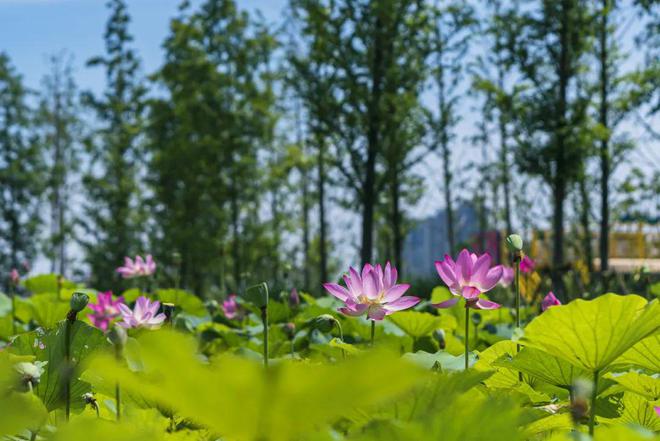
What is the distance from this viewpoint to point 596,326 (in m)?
0.81

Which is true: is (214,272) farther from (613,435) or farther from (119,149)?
(613,435)

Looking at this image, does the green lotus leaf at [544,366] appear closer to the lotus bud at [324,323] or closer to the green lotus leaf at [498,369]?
the green lotus leaf at [498,369]

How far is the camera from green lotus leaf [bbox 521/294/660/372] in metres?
0.79

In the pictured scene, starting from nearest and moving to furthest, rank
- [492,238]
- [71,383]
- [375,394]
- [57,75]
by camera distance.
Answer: [375,394]
[71,383]
[492,238]
[57,75]

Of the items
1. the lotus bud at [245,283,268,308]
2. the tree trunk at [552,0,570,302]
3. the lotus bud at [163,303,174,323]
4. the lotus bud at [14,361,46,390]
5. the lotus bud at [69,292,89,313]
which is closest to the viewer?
the lotus bud at [14,361,46,390]

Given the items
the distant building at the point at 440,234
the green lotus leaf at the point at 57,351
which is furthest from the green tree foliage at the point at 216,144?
the green lotus leaf at the point at 57,351

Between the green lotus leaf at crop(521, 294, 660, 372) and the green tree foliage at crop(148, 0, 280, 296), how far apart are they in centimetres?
1478

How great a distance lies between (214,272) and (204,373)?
1708 cm

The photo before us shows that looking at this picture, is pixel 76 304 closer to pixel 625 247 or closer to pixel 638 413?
pixel 638 413

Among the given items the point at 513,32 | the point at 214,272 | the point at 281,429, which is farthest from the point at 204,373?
the point at 214,272

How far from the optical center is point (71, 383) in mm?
1015

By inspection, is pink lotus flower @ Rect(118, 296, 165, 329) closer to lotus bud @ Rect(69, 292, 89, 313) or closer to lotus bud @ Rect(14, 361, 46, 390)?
lotus bud @ Rect(69, 292, 89, 313)

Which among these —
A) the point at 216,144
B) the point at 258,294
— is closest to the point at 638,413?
the point at 258,294

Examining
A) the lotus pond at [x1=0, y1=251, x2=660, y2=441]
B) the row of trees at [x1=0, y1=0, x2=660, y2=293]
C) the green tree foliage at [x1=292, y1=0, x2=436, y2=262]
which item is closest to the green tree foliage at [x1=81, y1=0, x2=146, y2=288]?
the row of trees at [x1=0, y1=0, x2=660, y2=293]
